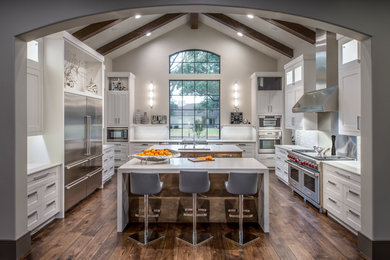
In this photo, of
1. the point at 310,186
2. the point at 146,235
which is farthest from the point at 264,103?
the point at 146,235

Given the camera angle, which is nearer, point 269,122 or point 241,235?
point 241,235

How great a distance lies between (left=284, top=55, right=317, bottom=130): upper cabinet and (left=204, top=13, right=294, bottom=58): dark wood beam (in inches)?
39.3

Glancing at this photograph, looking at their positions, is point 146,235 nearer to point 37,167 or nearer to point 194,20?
point 37,167

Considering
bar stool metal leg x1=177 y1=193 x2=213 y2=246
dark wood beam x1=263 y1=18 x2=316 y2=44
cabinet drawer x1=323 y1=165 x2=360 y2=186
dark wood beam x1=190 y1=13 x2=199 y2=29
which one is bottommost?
bar stool metal leg x1=177 y1=193 x2=213 y2=246

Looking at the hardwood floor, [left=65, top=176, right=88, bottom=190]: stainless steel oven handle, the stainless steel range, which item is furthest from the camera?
the stainless steel range

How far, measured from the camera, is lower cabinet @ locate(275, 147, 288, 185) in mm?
5992

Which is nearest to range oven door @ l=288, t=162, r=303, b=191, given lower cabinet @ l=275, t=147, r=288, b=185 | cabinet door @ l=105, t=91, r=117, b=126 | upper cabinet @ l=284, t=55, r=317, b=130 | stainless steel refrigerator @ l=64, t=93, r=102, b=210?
lower cabinet @ l=275, t=147, r=288, b=185

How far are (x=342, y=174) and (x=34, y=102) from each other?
4392 mm

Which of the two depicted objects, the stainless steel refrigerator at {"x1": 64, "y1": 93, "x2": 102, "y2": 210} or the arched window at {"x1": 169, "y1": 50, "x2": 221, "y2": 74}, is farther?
the arched window at {"x1": 169, "y1": 50, "x2": 221, "y2": 74}

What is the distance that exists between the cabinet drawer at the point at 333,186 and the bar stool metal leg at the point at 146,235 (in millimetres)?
2508

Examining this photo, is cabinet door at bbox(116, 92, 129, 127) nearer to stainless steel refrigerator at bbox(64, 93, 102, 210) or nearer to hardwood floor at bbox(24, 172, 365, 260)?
stainless steel refrigerator at bbox(64, 93, 102, 210)

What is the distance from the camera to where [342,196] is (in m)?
3.59

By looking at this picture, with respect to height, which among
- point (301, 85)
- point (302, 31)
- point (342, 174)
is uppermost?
point (302, 31)

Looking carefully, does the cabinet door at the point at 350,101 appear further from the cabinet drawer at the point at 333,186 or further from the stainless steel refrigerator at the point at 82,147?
the stainless steel refrigerator at the point at 82,147
